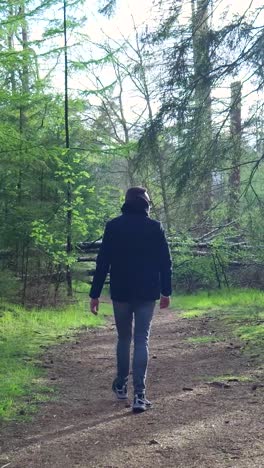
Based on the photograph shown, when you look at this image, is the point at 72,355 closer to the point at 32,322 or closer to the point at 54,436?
the point at 32,322

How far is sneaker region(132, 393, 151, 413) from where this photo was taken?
5.22 metres

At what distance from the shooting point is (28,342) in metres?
9.27

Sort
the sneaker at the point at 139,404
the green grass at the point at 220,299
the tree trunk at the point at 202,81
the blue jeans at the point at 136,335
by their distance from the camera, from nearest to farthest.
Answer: the sneaker at the point at 139,404, the blue jeans at the point at 136,335, the tree trunk at the point at 202,81, the green grass at the point at 220,299

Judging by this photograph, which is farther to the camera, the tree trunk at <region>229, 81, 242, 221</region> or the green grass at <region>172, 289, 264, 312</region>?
the green grass at <region>172, 289, 264, 312</region>

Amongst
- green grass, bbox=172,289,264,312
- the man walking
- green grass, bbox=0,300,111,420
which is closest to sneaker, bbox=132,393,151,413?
the man walking

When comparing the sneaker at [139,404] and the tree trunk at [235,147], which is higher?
the tree trunk at [235,147]

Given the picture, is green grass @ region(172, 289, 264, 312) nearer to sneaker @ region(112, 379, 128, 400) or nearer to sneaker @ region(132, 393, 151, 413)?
sneaker @ region(112, 379, 128, 400)

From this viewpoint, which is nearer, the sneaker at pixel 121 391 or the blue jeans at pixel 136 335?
the blue jeans at pixel 136 335

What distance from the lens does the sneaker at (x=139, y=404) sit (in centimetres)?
522

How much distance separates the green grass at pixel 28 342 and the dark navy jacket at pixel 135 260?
1300 mm

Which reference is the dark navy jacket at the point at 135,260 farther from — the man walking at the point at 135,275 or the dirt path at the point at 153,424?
the dirt path at the point at 153,424

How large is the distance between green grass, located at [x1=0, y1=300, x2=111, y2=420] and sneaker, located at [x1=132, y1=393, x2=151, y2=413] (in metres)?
0.99

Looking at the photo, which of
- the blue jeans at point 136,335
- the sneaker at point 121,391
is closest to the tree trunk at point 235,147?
the blue jeans at point 136,335

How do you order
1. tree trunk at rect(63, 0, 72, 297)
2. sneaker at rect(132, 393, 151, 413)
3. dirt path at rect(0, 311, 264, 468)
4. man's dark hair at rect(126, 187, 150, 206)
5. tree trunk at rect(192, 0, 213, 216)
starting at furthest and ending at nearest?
tree trunk at rect(63, 0, 72, 297) < tree trunk at rect(192, 0, 213, 216) < man's dark hair at rect(126, 187, 150, 206) < sneaker at rect(132, 393, 151, 413) < dirt path at rect(0, 311, 264, 468)
